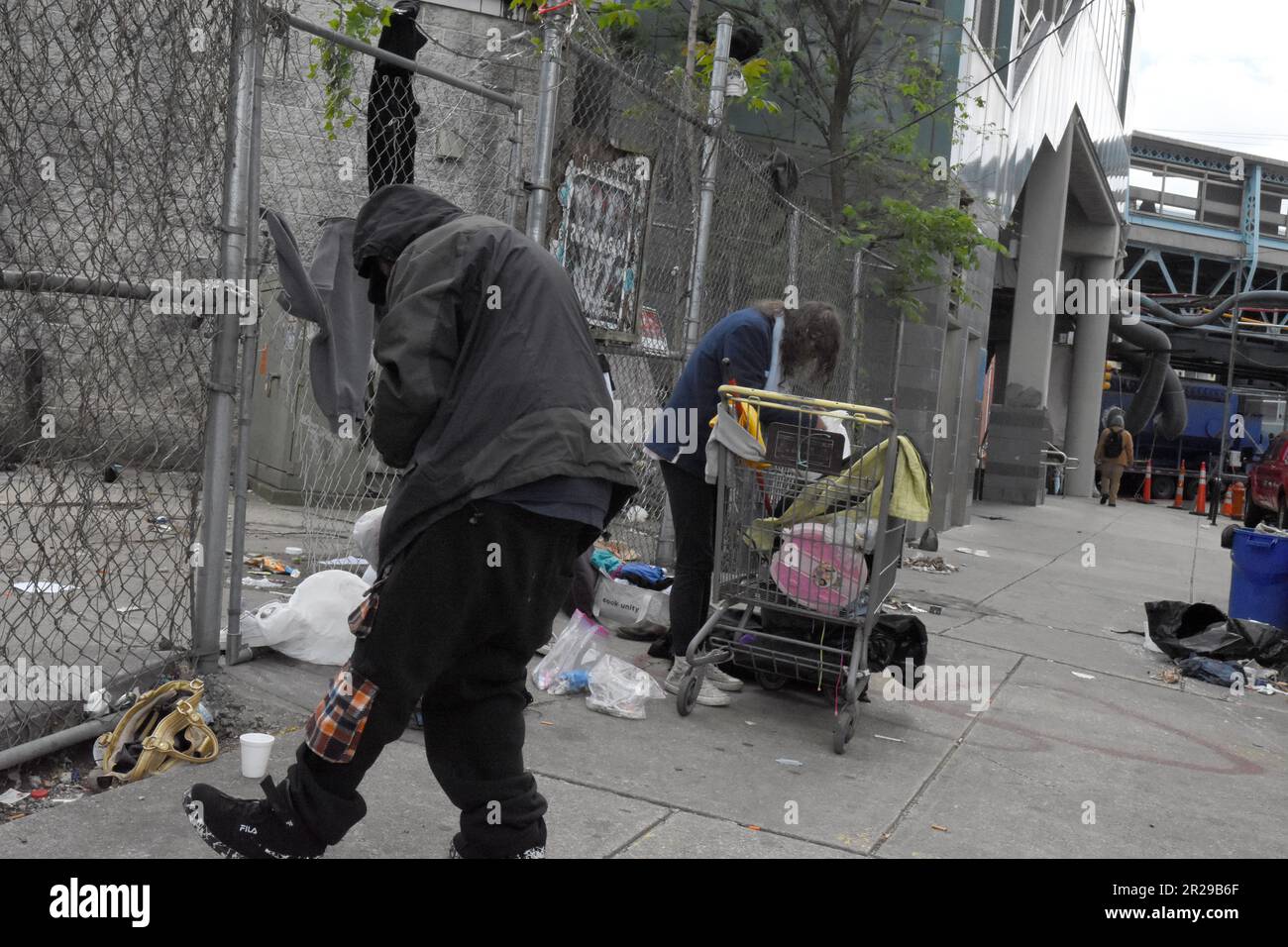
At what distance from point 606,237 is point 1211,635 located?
481 centimetres

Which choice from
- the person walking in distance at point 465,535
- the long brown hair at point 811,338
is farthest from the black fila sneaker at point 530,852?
the long brown hair at point 811,338

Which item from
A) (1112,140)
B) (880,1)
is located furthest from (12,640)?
(1112,140)

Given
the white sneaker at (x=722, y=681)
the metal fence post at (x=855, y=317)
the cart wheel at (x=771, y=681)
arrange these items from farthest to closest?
the metal fence post at (x=855, y=317) → the cart wheel at (x=771, y=681) → the white sneaker at (x=722, y=681)

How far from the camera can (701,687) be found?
5.34 meters

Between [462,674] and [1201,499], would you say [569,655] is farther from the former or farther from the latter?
[1201,499]

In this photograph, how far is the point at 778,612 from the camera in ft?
17.9

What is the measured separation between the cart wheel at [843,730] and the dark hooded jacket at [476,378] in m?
2.33

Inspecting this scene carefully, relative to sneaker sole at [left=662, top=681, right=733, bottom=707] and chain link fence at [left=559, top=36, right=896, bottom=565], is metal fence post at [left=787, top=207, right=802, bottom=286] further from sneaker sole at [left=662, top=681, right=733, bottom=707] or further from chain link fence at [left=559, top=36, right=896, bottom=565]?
sneaker sole at [left=662, top=681, right=733, bottom=707]

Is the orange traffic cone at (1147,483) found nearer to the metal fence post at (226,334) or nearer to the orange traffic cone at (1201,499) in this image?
the orange traffic cone at (1201,499)

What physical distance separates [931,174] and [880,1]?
1780 mm

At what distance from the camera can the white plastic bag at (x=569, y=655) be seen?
17.2 feet

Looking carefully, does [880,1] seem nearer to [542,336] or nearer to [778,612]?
[778,612]

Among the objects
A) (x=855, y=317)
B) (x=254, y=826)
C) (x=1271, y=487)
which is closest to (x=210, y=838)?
(x=254, y=826)

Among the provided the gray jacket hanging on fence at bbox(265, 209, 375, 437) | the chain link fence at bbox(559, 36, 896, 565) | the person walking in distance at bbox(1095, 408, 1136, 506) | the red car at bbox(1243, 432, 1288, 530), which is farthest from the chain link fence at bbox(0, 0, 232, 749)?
the person walking in distance at bbox(1095, 408, 1136, 506)
